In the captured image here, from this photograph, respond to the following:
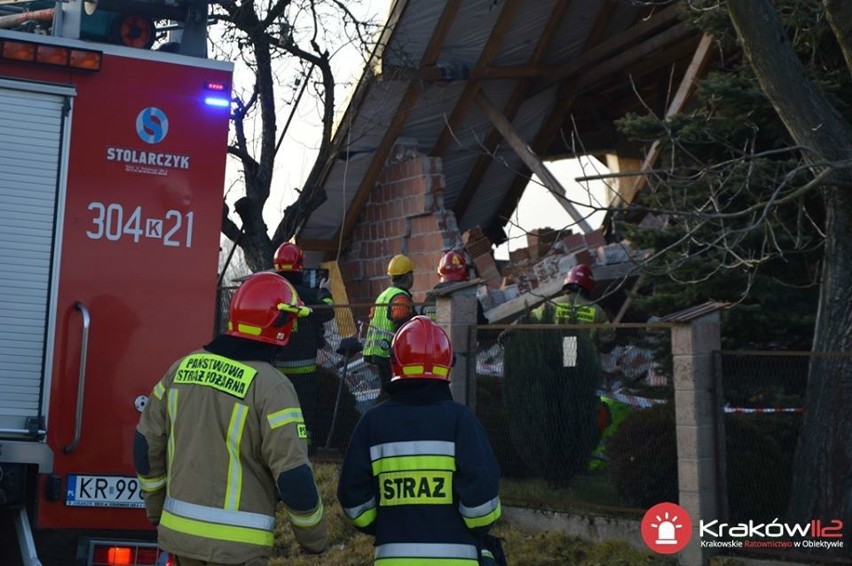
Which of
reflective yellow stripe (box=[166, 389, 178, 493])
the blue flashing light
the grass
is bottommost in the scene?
the grass

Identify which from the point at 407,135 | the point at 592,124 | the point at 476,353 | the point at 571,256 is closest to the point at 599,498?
the point at 476,353

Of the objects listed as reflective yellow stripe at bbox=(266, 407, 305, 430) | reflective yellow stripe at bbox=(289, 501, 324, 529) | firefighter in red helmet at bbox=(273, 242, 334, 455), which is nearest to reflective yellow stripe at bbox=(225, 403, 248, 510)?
reflective yellow stripe at bbox=(266, 407, 305, 430)

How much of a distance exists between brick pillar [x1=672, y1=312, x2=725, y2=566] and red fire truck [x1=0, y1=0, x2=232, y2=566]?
3.93m

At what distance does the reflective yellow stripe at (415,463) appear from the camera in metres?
4.85

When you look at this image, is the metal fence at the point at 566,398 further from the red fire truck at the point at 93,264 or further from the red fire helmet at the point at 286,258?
the red fire truck at the point at 93,264

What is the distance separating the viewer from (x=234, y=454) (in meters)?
4.86

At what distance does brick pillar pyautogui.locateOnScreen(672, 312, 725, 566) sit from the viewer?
841 centimetres

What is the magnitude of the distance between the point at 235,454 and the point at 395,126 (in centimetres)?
1291

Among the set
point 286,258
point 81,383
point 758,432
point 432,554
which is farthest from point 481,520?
point 286,258

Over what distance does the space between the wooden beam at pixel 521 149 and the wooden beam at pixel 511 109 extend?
14.6 inches

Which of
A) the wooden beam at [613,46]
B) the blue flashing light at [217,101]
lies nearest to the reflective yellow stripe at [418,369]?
the blue flashing light at [217,101]

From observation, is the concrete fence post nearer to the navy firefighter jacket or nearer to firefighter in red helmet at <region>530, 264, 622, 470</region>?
firefighter in red helmet at <region>530, 264, 622, 470</region>

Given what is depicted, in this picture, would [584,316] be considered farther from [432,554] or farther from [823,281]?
[432,554]

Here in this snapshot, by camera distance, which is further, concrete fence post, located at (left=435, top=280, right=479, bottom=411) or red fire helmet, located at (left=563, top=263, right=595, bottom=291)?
red fire helmet, located at (left=563, top=263, right=595, bottom=291)
